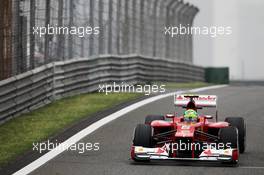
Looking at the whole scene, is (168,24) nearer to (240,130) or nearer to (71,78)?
(71,78)

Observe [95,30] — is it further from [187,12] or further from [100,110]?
[187,12]

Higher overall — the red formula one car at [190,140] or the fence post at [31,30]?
the fence post at [31,30]

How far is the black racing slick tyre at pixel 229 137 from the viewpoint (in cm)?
1216

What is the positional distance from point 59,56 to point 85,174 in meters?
9.43

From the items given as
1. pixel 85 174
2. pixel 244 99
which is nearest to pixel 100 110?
pixel 244 99

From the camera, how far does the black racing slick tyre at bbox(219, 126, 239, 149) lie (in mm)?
12156

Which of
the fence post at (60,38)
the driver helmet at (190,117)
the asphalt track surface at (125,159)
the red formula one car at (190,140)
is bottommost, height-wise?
the asphalt track surface at (125,159)

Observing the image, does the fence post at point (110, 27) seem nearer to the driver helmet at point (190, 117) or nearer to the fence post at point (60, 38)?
the fence post at point (60, 38)

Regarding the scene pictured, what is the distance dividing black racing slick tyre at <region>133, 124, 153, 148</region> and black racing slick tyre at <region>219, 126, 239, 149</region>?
0.93 m

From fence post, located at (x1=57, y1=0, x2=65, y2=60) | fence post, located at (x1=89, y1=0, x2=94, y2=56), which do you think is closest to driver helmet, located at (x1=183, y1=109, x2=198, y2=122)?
fence post, located at (x1=57, y1=0, x2=65, y2=60)
